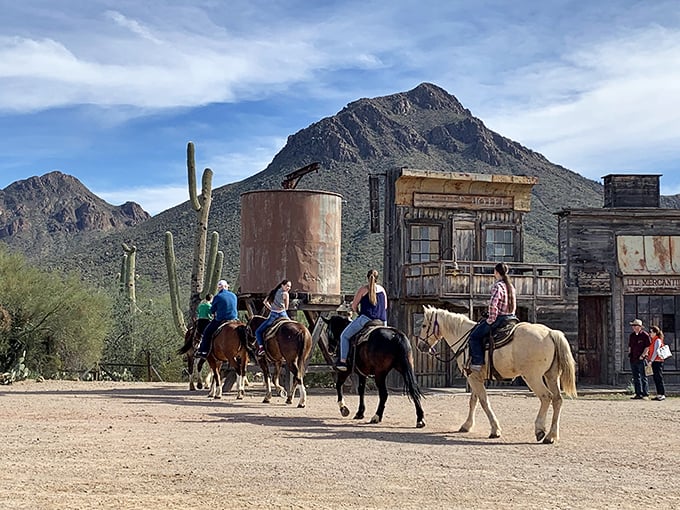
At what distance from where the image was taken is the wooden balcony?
22.9 metres

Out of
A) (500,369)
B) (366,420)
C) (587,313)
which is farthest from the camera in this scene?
(587,313)

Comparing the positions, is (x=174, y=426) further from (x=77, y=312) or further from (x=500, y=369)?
(x=77, y=312)

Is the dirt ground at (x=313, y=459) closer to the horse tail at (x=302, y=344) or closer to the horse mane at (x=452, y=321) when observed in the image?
the horse tail at (x=302, y=344)

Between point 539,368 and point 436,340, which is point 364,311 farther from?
point 539,368

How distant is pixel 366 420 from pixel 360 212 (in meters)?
51.2

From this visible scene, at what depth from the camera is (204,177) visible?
25234 mm

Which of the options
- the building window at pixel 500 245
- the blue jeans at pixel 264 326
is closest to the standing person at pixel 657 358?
the building window at pixel 500 245

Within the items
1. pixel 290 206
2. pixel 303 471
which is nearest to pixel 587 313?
pixel 290 206

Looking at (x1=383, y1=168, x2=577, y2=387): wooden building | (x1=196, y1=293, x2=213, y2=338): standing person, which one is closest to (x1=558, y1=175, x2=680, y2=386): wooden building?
(x1=383, y1=168, x2=577, y2=387): wooden building

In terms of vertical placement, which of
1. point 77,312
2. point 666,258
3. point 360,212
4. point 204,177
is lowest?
point 77,312

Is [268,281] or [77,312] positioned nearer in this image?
[268,281]

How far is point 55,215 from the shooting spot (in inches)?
4427

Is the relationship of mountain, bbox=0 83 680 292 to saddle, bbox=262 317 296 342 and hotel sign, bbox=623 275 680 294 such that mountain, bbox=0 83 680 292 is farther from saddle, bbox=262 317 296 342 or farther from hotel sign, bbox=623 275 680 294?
saddle, bbox=262 317 296 342

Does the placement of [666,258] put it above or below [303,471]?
above
